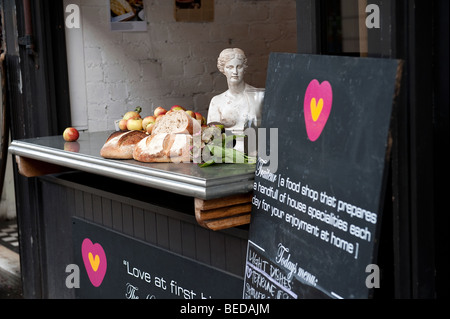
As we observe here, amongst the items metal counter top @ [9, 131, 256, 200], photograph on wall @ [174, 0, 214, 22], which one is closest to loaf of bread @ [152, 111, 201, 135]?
metal counter top @ [9, 131, 256, 200]

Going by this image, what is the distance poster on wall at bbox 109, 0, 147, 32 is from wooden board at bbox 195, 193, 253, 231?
2065 mm

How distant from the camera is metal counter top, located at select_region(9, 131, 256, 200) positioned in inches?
82.2

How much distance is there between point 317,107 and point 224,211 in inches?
21.7

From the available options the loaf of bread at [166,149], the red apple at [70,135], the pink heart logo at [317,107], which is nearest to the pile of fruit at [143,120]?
the red apple at [70,135]

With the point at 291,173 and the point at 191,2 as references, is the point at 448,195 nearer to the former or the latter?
the point at 291,173

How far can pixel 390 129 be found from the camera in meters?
1.55

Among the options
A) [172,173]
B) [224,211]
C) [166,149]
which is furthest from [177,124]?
[224,211]

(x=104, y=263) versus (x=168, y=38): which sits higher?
(x=168, y=38)

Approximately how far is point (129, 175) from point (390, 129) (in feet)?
3.63

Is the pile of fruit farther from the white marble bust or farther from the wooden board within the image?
the wooden board

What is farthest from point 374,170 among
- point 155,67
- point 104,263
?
point 155,67

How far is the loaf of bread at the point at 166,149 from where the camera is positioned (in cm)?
238

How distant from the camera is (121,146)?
8.32ft
